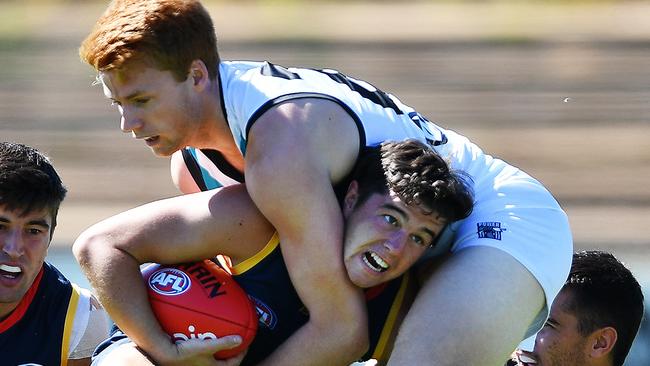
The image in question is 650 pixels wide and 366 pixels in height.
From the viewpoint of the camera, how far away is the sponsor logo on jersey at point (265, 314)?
11.2ft

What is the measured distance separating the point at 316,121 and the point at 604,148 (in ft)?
15.1

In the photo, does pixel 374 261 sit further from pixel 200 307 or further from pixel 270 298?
pixel 200 307

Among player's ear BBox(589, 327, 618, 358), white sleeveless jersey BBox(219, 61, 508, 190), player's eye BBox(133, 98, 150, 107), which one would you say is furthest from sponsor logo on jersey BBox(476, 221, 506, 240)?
player's ear BBox(589, 327, 618, 358)

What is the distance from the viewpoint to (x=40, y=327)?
3.88 metres

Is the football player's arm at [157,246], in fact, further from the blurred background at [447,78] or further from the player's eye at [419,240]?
the blurred background at [447,78]

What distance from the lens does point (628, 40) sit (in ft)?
26.3

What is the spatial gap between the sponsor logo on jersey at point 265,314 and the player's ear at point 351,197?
0.31 meters

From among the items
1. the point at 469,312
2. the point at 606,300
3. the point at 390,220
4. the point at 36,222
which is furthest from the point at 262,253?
the point at 606,300

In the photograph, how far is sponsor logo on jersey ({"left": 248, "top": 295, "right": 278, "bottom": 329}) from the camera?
341 cm

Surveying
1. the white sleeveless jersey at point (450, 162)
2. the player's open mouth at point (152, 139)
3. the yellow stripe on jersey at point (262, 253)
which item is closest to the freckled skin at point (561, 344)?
the white sleeveless jersey at point (450, 162)

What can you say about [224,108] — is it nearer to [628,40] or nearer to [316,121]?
[316,121]

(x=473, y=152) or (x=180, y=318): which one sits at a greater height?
(x=473, y=152)

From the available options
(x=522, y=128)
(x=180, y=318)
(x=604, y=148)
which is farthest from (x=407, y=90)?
(x=180, y=318)

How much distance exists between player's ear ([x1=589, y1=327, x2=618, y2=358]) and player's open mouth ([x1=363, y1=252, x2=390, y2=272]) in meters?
1.30
